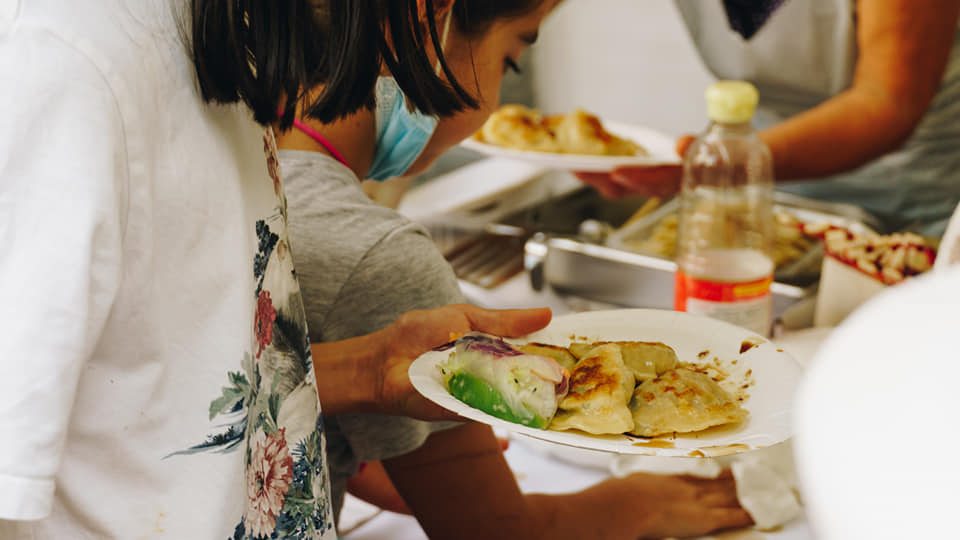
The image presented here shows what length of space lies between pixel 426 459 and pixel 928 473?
91 cm

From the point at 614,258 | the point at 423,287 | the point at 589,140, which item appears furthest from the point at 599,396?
the point at 589,140

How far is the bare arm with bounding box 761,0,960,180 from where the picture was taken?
1.94m

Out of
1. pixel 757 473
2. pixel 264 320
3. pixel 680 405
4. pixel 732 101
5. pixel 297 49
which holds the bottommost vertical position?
pixel 757 473

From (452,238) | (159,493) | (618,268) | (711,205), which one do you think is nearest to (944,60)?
(711,205)

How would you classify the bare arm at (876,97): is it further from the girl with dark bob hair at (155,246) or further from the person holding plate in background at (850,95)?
the girl with dark bob hair at (155,246)

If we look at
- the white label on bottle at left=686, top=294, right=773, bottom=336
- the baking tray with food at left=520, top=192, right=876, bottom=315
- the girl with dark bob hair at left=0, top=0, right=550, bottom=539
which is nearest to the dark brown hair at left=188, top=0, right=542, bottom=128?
the girl with dark bob hair at left=0, top=0, right=550, bottom=539

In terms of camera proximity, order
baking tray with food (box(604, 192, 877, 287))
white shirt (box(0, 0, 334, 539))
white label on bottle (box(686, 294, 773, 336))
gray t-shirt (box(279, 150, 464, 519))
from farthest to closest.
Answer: baking tray with food (box(604, 192, 877, 287))
white label on bottle (box(686, 294, 773, 336))
gray t-shirt (box(279, 150, 464, 519))
white shirt (box(0, 0, 334, 539))

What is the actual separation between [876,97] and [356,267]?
1.58 metres

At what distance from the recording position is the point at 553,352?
87 cm

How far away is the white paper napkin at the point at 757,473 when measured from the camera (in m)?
1.11

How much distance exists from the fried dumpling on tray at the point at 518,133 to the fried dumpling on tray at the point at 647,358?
99 cm

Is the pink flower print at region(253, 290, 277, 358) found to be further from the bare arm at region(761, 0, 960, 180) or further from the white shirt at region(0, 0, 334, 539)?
the bare arm at region(761, 0, 960, 180)

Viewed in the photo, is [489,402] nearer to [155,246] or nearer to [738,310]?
[155,246]

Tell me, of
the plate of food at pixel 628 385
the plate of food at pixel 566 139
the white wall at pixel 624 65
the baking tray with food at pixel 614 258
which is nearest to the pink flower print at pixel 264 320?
the plate of food at pixel 628 385
